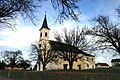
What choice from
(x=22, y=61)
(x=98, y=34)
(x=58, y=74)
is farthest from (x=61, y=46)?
(x=22, y=61)

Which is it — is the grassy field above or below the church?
below

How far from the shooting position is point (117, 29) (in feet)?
117

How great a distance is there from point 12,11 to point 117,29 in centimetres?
2953

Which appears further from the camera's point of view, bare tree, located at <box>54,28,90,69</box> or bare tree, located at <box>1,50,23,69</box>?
bare tree, located at <box>1,50,23,69</box>

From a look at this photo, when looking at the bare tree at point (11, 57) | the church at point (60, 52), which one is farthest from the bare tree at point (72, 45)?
the bare tree at point (11, 57)

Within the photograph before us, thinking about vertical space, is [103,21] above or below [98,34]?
above

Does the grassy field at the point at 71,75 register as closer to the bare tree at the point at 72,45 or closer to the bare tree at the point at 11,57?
the bare tree at the point at 72,45

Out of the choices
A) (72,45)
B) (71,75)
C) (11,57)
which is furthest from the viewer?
(11,57)

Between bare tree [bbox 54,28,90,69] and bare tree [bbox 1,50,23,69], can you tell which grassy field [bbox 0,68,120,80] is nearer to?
bare tree [bbox 54,28,90,69]

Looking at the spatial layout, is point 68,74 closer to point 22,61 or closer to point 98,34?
point 98,34

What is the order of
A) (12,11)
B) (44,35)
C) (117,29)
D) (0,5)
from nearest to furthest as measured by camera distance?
1. (0,5)
2. (12,11)
3. (117,29)
4. (44,35)

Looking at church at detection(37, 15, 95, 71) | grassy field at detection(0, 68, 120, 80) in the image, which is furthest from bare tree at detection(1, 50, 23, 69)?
grassy field at detection(0, 68, 120, 80)

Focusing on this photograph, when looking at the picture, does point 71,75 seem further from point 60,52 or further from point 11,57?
point 11,57

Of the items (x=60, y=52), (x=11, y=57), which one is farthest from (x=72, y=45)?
(x=11, y=57)
